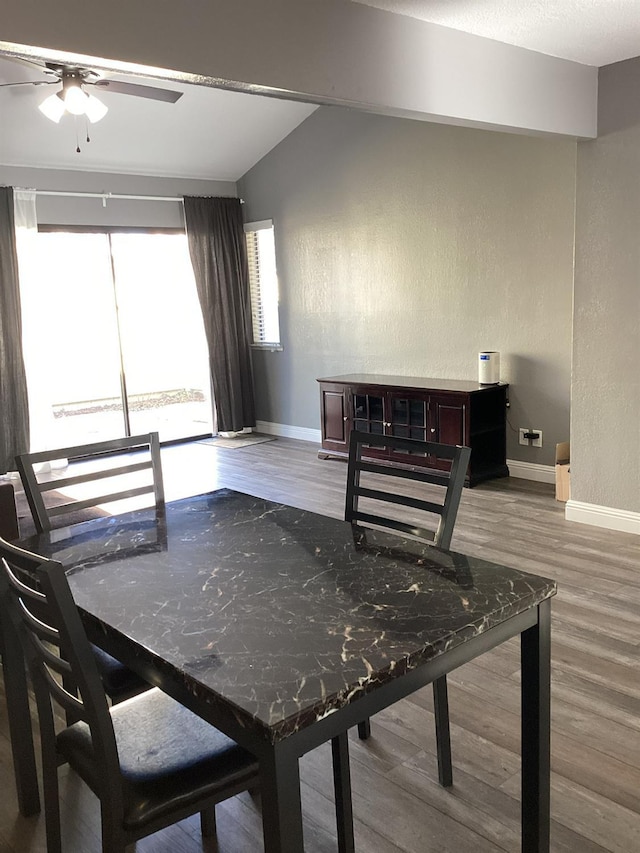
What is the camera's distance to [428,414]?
213 inches

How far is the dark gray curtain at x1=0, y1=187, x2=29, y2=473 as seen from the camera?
6.00m

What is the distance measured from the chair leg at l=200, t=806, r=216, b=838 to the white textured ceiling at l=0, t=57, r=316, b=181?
4.72 meters

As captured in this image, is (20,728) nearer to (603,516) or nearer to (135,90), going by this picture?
(603,516)

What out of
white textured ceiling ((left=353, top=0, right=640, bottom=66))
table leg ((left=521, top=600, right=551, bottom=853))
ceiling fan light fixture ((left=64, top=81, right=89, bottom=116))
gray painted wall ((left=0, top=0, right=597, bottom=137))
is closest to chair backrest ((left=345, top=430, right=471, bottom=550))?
table leg ((left=521, top=600, right=551, bottom=853))

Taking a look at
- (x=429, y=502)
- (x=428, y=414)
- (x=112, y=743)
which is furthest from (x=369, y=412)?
(x=112, y=743)

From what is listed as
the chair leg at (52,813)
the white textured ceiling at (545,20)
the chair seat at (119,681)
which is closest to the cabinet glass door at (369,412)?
the white textured ceiling at (545,20)

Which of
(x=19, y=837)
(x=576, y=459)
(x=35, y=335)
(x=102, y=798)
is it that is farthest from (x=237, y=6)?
(x=35, y=335)

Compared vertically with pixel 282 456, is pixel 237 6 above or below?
above

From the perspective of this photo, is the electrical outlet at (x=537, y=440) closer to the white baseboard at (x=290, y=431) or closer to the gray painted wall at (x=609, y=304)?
the gray painted wall at (x=609, y=304)

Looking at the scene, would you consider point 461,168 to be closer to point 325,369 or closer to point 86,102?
point 325,369

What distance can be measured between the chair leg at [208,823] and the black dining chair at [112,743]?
1.22 feet

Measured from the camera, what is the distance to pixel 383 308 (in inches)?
246

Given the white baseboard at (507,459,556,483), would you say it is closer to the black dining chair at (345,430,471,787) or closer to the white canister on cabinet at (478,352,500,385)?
the white canister on cabinet at (478,352,500,385)

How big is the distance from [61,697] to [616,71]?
3931mm
